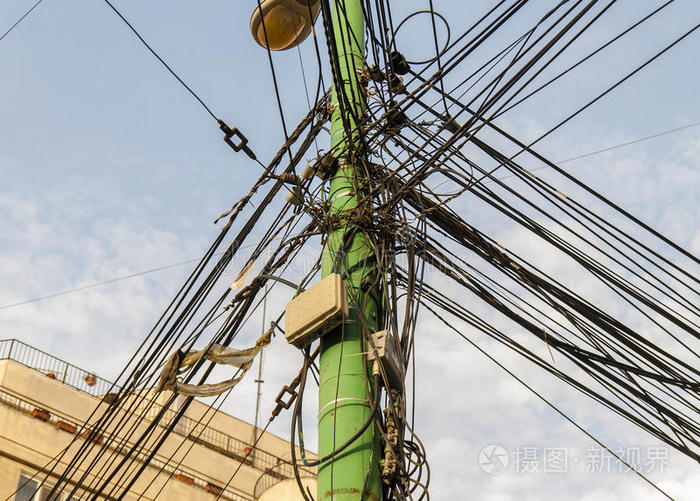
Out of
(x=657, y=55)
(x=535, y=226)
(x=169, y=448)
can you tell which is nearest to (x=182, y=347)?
(x=535, y=226)

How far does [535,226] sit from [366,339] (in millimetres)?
Result: 2368

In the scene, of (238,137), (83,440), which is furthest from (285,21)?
(83,440)

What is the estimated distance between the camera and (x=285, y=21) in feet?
24.0

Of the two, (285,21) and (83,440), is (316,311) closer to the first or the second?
(285,21)

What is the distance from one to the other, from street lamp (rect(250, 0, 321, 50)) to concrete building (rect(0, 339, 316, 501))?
9.99 m

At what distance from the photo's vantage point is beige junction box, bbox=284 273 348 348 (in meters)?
5.23

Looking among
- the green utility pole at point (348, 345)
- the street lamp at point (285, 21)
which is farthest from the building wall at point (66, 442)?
the green utility pole at point (348, 345)

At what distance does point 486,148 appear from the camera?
24.2 feet

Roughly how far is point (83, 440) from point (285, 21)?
14421 millimetres

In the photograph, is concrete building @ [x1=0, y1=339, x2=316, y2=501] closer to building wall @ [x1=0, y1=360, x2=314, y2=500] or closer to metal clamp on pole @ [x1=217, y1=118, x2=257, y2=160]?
building wall @ [x1=0, y1=360, x2=314, y2=500]

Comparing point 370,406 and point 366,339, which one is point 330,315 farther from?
point 370,406

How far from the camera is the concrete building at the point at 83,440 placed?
18.3m

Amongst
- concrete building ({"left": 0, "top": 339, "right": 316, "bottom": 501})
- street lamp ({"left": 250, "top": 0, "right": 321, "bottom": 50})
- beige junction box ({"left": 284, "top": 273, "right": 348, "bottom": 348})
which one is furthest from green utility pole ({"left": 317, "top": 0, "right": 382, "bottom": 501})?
concrete building ({"left": 0, "top": 339, "right": 316, "bottom": 501})

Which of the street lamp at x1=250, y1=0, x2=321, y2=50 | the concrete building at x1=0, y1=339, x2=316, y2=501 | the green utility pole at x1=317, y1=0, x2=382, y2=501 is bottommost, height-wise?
the green utility pole at x1=317, y1=0, x2=382, y2=501
